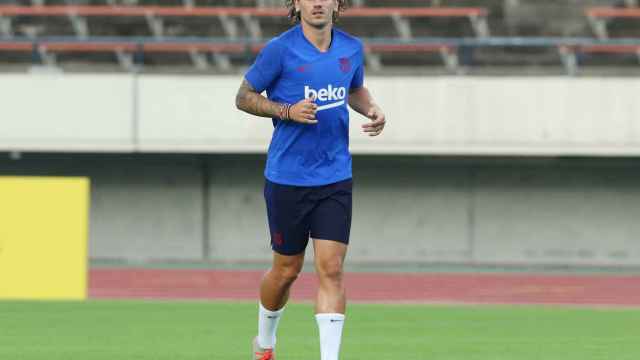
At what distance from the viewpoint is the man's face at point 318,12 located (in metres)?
7.06

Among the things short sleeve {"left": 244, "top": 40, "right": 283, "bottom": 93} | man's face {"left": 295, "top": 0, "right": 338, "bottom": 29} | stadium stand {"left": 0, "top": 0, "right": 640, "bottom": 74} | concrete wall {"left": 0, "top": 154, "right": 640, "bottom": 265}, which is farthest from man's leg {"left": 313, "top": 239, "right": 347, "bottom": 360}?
stadium stand {"left": 0, "top": 0, "right": 640, "bottom": 74}

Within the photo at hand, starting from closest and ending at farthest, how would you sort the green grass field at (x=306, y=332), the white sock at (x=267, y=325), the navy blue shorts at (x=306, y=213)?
the navy blue shorts at (x=306, y=213)
the white sock at (x=267, y=325)
the green grass field at (x=306, y=332)

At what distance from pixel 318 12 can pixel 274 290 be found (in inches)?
62.7

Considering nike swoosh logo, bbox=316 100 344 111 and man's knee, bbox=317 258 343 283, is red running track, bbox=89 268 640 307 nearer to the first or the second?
man's knee, bbox=317 258 343 283

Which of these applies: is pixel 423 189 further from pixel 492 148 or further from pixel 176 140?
pixel 176 140

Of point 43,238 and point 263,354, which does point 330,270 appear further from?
point 43,238

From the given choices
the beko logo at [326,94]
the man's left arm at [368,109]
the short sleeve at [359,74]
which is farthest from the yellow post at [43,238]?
the beko logo at [326,94]

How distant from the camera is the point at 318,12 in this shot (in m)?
7.07

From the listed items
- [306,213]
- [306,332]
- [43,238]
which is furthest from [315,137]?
[43,238]

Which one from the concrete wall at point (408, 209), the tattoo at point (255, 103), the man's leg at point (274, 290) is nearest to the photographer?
the tattoo at point (255, 103)

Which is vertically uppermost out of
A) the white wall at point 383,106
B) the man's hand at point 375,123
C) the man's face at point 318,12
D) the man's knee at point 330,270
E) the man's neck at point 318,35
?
the man's face at point 318,12

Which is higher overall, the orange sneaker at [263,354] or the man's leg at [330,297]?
the man's leg at [330,297]

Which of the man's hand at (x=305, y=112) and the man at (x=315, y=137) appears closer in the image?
the man's hand at (x=305, y=112)

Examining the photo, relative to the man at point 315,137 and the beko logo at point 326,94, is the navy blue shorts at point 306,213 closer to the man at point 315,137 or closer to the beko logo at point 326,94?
the man at point 315,137
